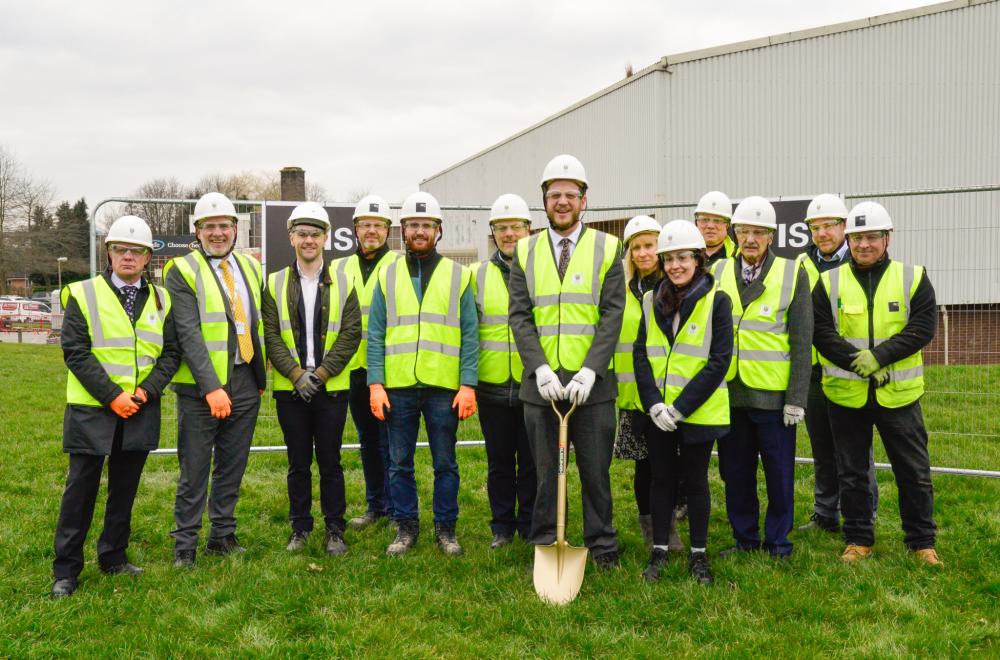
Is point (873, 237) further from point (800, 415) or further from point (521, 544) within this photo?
point (521, 544)

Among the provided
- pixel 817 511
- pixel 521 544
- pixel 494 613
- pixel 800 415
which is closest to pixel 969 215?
pixel 817 511

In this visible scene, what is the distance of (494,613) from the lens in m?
4.46

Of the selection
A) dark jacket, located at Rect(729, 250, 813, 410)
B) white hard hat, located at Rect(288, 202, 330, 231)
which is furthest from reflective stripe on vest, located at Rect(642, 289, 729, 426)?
white hard hat, located at Rect(288, 202, 330, 231)

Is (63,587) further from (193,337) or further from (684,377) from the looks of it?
(684,377)

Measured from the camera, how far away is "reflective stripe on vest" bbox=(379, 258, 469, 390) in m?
5.46

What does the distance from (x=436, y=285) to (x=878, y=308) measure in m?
3.05

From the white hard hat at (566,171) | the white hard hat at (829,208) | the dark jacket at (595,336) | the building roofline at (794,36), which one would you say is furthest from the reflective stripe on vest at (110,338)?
the building roofline at (794,36)

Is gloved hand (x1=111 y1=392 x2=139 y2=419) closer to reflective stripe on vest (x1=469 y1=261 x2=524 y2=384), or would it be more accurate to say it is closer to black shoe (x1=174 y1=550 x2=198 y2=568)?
black shoe (x1=174 y1=550 x2=198 y2=568)

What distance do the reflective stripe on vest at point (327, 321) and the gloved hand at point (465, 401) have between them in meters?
0.83

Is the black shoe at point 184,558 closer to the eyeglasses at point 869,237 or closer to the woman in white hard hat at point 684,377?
the woman in white hard hat at point 684,377

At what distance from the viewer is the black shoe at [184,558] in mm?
5240

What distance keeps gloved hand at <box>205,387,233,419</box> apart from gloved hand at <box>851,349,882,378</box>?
4.24 metres

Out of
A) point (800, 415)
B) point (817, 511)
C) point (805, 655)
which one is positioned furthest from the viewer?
point (817, 511)

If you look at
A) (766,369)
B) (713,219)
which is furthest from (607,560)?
(713,219)
